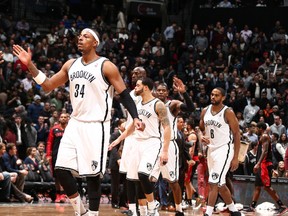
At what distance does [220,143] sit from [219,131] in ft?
0.63

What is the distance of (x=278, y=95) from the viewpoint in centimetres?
2423

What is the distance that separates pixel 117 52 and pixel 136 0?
16.3ft

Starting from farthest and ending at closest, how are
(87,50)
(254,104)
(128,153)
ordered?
(254,104) → (128,153) → (87,50)

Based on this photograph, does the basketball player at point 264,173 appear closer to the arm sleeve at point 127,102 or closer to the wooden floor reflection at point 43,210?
the wooden floor reflection at point 43,210

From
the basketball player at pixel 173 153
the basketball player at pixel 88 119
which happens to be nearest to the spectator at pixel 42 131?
the basketball player at pixel 173 153

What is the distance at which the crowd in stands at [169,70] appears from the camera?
64.7 ft

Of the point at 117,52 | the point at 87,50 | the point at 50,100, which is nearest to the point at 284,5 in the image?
the point at 117,52

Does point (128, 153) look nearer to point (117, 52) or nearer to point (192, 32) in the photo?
point (117, 52)

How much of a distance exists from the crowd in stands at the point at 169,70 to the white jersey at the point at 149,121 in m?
5.90

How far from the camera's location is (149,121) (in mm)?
11633

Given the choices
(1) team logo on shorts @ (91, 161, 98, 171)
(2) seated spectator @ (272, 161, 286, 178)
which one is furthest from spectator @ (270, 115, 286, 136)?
(1) team logo on shorts @ (91, 161, 98, 171)

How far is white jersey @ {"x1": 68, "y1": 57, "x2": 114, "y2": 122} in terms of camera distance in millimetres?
8875

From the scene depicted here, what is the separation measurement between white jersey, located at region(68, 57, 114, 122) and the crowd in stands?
27.0ft

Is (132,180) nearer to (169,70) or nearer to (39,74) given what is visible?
(39,74)
